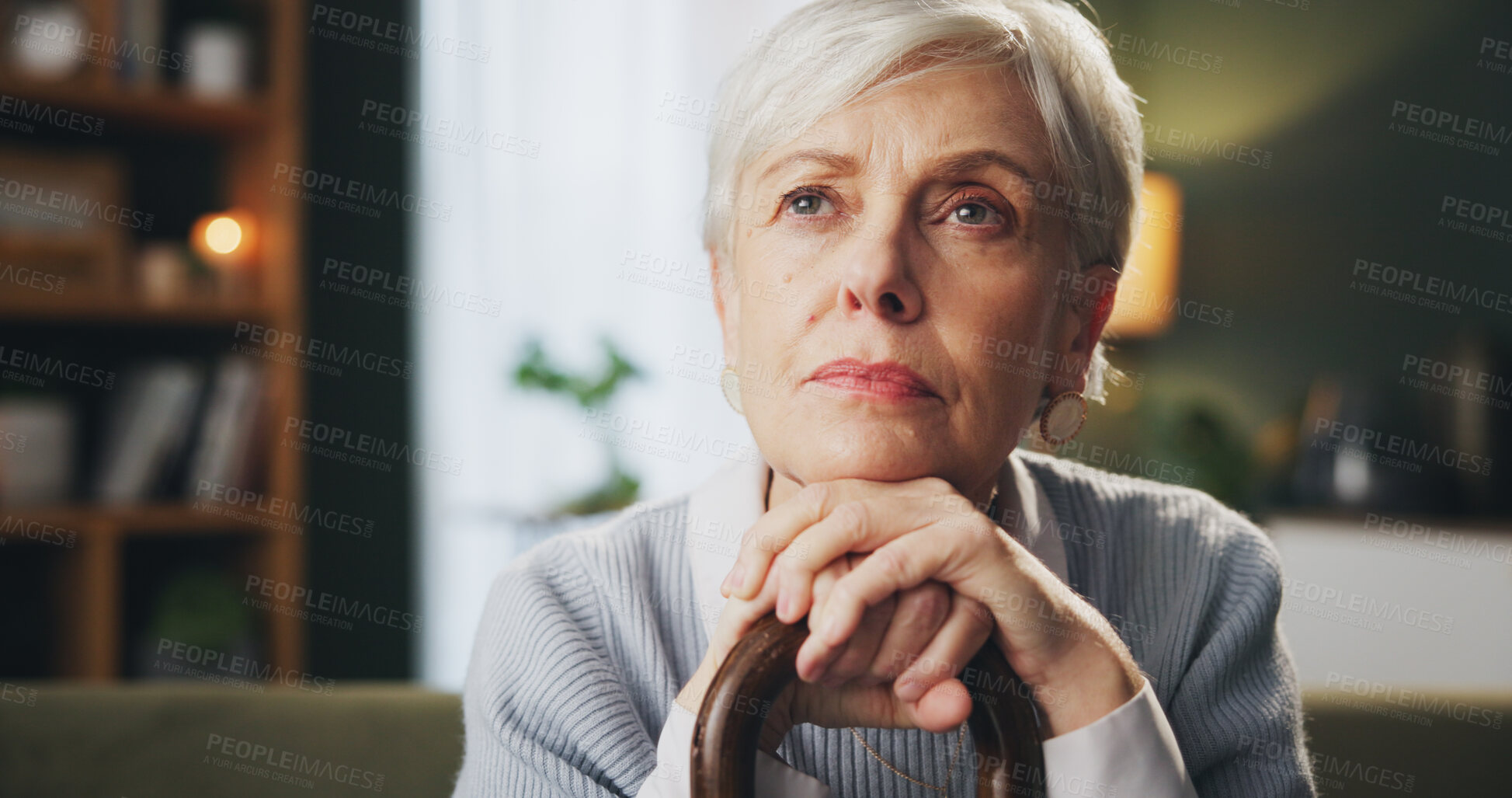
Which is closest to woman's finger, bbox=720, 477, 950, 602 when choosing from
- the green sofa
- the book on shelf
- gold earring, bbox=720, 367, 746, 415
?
gold earring, bbox=720, 367, 746, 415

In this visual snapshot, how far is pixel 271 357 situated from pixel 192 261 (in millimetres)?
303

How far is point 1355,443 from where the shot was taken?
2951mm

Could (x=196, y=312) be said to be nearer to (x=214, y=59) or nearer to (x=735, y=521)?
(x=214, y=59)

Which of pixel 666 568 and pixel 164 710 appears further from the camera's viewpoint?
pixel 164 710

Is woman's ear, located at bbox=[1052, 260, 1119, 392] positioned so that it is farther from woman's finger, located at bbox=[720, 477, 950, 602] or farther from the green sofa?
the green sofa

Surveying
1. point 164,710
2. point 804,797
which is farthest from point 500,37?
point 804,797

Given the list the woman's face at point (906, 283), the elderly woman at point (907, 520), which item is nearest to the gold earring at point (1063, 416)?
the elderly woman at point (907, 520)

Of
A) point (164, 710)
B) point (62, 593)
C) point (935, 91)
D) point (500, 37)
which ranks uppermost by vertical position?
point (500, 37)

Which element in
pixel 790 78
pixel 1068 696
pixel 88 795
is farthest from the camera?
pixel 88 795

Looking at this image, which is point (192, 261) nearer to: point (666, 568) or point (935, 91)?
point (666, 568)

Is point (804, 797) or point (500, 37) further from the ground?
point (500, 37)

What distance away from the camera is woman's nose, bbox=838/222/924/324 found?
87 centimetres

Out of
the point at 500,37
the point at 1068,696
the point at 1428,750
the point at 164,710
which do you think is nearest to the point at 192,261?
the point at 500,37

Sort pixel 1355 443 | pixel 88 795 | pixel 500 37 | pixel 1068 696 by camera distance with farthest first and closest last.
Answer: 1. pixel 500 37
2. pixel 1355 443
3. pixel 88 795
4. pixel 1068 696
